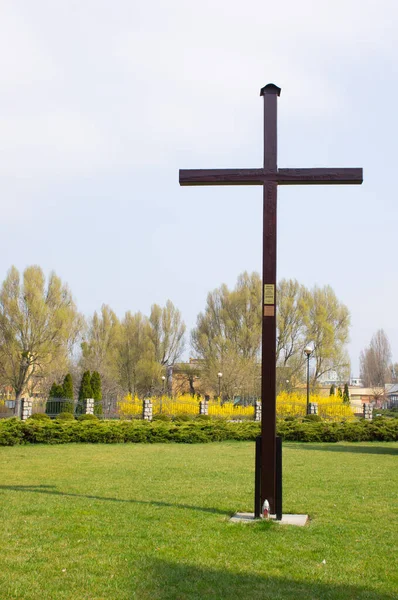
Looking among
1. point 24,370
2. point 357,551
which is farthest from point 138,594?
point 24,370

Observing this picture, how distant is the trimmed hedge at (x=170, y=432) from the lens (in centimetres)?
1873

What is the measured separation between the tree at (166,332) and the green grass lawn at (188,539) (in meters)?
43.9

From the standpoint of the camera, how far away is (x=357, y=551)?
5.21 metres

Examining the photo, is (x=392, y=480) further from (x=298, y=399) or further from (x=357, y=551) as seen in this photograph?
(x=298, y=399)

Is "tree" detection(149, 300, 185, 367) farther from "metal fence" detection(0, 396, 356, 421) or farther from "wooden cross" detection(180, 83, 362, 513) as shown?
"wooden cross" detection(180, 83, 362, 513)

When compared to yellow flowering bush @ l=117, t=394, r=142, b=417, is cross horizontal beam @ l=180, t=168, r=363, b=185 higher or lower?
higher

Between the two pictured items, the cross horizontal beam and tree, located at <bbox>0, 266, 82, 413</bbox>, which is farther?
tree, located at <bbox>0, 266, 82, 413</bbox>

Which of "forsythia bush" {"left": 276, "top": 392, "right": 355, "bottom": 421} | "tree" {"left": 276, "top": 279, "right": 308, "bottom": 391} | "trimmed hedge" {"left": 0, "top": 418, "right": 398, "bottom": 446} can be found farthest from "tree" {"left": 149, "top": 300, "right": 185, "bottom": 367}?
"trimmed hedge" {"left": 0, "top": 418, "right": 398, "bottom": 446}

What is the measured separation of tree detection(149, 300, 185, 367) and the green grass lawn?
43.9 metres

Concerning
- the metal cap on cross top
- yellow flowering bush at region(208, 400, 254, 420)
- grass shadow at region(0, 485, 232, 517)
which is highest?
the metal cap on cross top

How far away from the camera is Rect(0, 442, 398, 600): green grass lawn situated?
4.16 meters

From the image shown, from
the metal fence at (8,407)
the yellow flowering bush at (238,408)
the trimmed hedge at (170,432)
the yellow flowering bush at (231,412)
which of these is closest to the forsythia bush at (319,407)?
the yellow flowering bush at (238,408)

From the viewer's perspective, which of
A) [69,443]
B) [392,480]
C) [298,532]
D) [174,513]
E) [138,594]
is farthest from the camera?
[69,443]

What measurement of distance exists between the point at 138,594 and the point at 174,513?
9.27 ft
